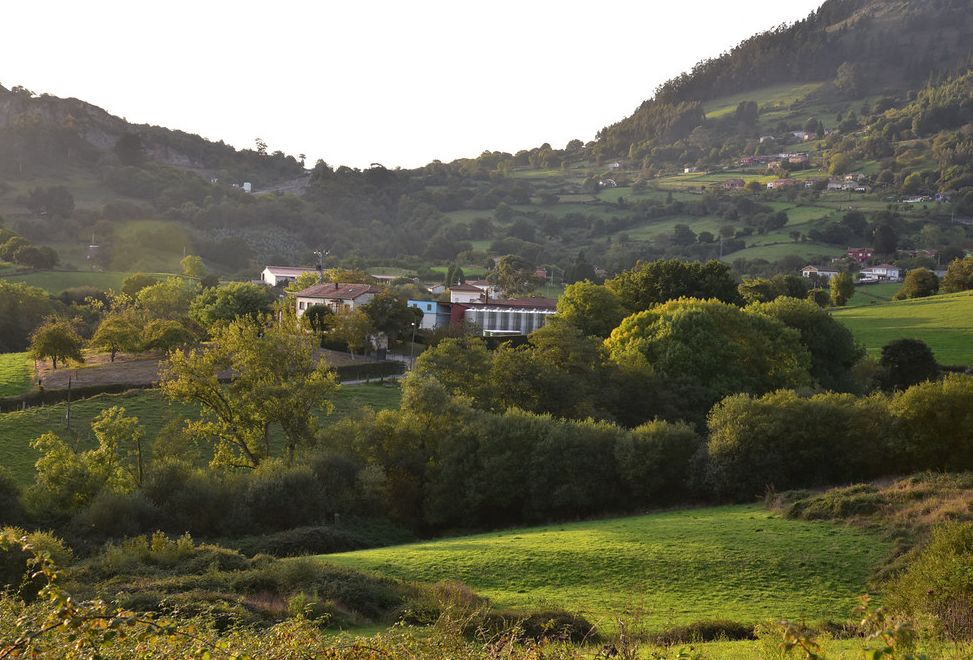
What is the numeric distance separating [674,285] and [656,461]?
115 ft

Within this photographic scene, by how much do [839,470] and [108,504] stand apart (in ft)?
84.0

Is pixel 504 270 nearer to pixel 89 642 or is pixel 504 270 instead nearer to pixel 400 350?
pixel 400 350

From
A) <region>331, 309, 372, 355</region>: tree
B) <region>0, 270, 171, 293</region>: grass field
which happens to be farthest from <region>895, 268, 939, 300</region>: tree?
<region>0, 270, 171, 293</region>: grass field

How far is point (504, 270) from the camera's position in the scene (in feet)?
356

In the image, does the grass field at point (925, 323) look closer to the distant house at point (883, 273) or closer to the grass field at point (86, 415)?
the distant house at point (883, 273)

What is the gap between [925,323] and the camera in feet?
238

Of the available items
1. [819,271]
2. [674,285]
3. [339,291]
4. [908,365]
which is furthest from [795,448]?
[819,271]

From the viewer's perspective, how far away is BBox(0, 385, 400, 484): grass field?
38844 millimetres

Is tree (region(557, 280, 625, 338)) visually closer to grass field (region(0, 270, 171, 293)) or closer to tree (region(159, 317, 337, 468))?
tree (region(159, 317, 337, 468))

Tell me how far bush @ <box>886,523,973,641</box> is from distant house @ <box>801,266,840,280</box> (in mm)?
106452

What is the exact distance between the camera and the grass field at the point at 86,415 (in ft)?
127

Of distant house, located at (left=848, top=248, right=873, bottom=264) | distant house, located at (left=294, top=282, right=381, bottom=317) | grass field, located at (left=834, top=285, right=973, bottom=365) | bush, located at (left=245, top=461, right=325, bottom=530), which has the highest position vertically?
distant house, located at (left=848, top=248, right=873, bottom=264)

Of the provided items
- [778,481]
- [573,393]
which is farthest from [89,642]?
[573,393]

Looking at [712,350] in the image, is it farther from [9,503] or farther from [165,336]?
[9,503]
